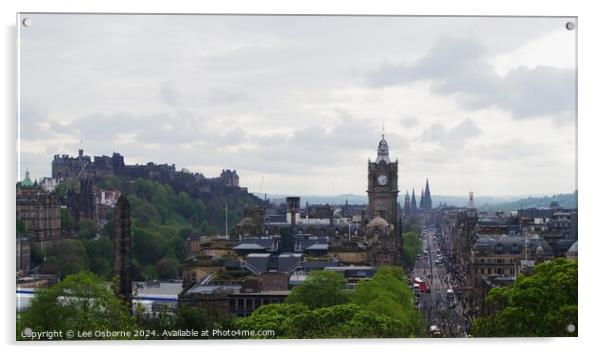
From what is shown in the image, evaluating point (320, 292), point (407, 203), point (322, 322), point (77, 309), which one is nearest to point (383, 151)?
point (407, 203)

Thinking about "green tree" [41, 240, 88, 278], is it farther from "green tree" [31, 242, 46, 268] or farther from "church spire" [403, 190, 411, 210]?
"church spire" [403, 190, 411, 210]

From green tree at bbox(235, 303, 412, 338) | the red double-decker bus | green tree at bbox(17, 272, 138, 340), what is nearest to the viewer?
green tree at bbox(17, 272, 138, 340)

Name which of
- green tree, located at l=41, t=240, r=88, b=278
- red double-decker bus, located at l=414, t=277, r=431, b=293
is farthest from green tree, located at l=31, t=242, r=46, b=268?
red double-decker bus, located at l=414, t=277, r=431, b=293

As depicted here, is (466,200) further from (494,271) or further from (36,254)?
(36,254)

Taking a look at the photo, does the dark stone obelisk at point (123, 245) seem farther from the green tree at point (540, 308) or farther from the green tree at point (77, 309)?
the green tree at point (540, 308)

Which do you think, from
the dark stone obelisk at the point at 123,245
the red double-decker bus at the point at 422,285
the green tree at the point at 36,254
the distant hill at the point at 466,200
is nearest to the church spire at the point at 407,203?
the distant hill at the point at 466,200

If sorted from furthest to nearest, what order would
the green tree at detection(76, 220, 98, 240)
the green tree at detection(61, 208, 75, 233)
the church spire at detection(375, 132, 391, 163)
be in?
the green tree at detection(76, 220, 98, 240), the green tree at detection(61, 208, 75, 233), the church spire at detection(375, 132, 391, 163)

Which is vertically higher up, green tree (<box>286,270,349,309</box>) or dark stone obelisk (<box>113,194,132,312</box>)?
dark stone obelisk (<box>113,194,132,312</box>)

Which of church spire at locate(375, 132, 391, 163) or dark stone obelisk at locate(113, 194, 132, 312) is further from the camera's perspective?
dark stone obelisk at locate(113, 194, 132, 312)
